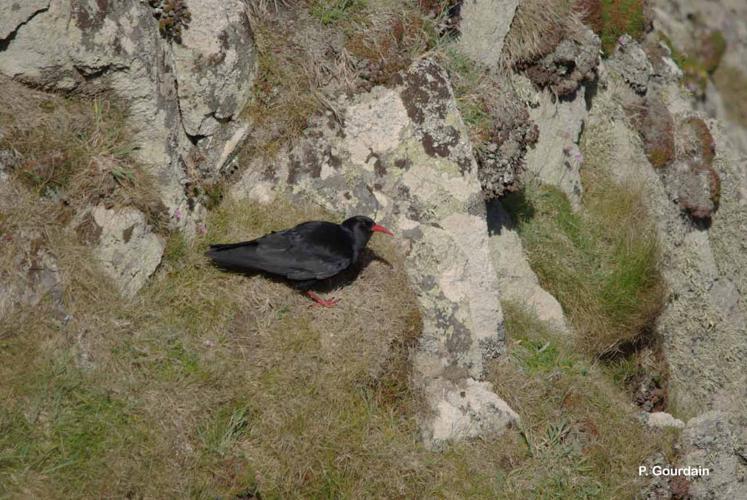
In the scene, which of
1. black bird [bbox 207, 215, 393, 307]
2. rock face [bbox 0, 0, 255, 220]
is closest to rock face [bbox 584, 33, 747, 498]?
black bird [bbox 207, 215, 393, 307]

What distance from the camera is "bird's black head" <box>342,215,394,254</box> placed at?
7969 millimetres

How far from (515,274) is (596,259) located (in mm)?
1217

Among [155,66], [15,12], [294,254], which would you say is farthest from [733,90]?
[15,12]

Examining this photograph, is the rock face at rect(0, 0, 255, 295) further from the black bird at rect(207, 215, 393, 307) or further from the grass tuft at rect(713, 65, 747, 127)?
the grass tuft at rect(713, 65, 747, 127)

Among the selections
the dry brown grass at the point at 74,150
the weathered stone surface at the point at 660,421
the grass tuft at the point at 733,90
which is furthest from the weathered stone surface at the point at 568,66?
the grass tuft at the point at 733,90

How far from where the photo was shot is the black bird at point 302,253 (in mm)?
7621

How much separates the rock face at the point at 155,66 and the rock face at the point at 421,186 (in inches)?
29.9

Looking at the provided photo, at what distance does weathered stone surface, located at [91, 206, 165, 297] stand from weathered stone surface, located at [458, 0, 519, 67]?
5.13m

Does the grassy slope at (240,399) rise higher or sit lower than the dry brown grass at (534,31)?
lower

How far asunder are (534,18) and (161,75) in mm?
5788

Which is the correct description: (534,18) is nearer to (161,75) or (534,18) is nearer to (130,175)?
(161,75)

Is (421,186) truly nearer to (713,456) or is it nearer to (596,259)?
(596,259)

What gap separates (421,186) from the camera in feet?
29.1

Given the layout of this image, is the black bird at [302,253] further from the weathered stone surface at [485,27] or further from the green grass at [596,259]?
the weathered stone surface at [485,27]
